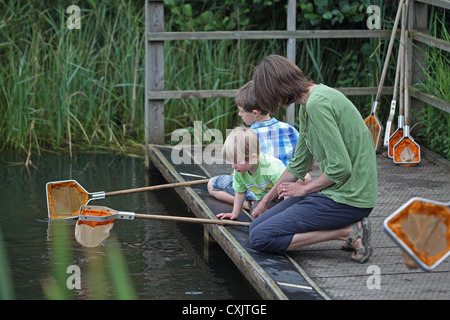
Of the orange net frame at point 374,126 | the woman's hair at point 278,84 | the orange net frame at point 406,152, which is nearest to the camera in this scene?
the woman's hair at point 278,84

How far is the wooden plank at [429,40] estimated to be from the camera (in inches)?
242

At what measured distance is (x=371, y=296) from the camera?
12.0ft

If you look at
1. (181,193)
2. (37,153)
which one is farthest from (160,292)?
(37,153)

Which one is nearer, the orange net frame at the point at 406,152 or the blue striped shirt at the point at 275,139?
the blue striped shirt at the point at 275,139

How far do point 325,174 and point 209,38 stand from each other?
3132mm

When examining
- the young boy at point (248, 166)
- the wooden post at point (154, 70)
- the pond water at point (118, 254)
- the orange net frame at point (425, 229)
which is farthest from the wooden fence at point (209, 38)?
the orange net frame at point (425, 229)

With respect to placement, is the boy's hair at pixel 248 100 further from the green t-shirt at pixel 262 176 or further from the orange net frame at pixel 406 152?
the orange net frame at pixel 406 152

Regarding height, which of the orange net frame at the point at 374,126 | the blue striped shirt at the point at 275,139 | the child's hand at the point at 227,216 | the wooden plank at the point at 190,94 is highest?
the wooden plank at the point at 190,94

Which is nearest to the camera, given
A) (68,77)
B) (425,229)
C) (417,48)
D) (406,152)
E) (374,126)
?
(425,229)

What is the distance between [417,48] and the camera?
6.91m

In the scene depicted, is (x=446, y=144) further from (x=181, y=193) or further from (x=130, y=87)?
(x=130, y=87)

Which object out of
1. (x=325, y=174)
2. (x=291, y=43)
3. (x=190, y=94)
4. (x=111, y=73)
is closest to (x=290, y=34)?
(x=291, y=43)

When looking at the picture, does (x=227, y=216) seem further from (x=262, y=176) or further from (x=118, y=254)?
(x=118, y=254)
